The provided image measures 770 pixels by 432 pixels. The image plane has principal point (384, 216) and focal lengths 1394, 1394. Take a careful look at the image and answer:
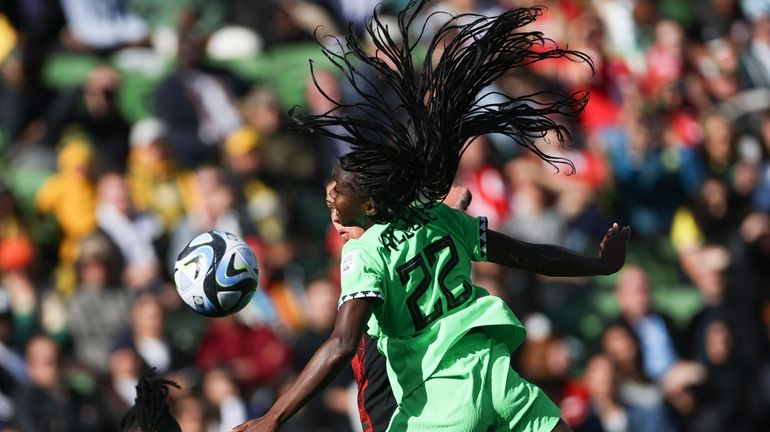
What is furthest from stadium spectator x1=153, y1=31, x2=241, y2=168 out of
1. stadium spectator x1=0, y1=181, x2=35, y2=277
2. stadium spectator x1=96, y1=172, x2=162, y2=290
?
stadium spectator x1=0, y1=181, x2=35, y2=277

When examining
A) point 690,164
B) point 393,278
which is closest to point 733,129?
point 690,164

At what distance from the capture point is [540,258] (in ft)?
19.7

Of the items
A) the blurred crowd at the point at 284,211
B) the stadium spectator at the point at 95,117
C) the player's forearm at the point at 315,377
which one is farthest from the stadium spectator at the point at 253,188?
the player's forearm at the point at 315,377

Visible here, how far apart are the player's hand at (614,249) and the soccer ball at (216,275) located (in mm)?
1570

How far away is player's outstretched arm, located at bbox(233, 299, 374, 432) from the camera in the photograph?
5004mm

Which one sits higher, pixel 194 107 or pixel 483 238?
pixel 194 107

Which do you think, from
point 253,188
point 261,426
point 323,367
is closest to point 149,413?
point 261,426

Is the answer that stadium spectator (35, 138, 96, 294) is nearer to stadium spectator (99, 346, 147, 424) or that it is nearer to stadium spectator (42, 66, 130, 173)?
stadium spectator (42, 66, 130, 173)

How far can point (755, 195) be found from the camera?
41.9ft

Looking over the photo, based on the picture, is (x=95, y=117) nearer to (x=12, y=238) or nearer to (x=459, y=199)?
(x=12, y=238)

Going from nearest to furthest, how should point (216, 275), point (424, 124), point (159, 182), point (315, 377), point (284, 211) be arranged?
point (315, 377) < point (424, 124) < point (216, 275) < point (159, 182) < point (284, 211)

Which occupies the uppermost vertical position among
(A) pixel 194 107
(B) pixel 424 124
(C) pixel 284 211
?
(A) pixel 194 107

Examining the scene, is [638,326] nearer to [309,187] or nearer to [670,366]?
[670,366]

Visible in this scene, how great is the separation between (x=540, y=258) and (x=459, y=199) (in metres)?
0.49
